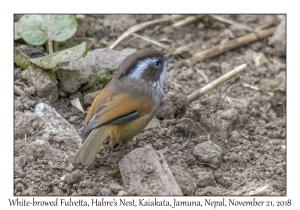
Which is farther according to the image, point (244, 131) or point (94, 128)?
point (244, 131)

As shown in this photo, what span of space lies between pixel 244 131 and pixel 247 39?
249 cm

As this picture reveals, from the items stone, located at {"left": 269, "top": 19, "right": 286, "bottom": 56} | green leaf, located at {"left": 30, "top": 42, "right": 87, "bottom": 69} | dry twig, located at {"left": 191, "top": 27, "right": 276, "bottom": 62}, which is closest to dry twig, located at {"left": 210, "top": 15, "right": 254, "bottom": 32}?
dry twig, located at {"left": 191, "top": 27, "right": 276, "bottom": 62}

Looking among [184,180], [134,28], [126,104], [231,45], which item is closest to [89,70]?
[126,104]

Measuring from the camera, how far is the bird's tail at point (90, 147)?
241 inches

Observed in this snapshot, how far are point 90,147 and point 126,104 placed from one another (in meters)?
0.77

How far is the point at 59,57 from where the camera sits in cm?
712

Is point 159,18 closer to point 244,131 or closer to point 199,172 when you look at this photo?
point 244,131

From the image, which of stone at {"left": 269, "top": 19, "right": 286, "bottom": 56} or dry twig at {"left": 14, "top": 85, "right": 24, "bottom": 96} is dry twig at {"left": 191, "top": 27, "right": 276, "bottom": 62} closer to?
stone at {"left": 269, "top": 19, "right": 286, "bottom": 56}

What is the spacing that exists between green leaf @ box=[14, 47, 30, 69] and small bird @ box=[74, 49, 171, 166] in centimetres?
129

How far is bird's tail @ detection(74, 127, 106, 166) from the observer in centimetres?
612

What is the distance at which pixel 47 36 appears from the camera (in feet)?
25.8

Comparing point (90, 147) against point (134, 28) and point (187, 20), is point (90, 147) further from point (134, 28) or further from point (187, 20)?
point (187, 20)

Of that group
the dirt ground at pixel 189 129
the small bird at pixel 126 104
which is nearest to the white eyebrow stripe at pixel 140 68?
the small bird at pixel 126 104
